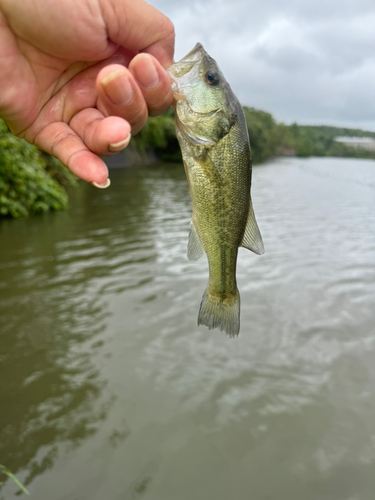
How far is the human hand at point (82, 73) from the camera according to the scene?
175 centimetres

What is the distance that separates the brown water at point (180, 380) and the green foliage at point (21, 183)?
3210 millimetres

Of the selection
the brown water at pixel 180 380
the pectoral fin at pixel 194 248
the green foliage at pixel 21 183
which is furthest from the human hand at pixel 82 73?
the green foliage at pixel 21 183

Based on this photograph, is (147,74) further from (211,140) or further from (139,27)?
(211,140)

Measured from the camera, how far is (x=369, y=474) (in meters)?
3.96

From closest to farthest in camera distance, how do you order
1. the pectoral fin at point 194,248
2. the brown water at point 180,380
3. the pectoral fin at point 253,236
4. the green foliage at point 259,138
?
1. the pectoral fin at point 253,236
2. the pectoral fin at point 194,248
3. the brown water at point 180,380
4. the green foliage at point 259,138

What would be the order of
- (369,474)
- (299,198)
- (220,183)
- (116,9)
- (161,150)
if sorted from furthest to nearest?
(161,150), (299,198), (369,474), (220,183), (116,9)

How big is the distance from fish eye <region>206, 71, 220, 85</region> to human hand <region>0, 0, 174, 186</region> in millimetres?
221

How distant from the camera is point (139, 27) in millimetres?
1890

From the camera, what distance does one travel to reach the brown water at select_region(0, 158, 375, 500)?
394cm

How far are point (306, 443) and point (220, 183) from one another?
348 centimetres

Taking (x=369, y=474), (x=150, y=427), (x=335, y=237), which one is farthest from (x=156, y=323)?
(x=335, y=237)

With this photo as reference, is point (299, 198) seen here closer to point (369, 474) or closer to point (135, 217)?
point (135, 217)

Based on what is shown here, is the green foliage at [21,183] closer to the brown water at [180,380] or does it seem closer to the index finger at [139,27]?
the brown water at [180,380]

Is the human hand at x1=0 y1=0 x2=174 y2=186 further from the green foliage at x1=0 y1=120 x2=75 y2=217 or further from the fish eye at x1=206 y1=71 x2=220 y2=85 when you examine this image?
the green foliage at x1=0 y1=120 x2=75 y2=217
